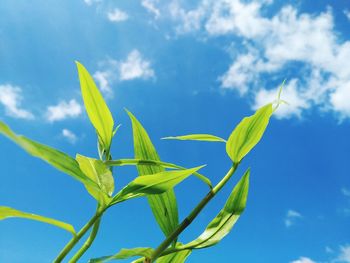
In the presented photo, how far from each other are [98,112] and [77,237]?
17 centimetres

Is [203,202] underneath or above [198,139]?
underneath

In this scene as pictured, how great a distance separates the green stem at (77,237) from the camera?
1.47ft

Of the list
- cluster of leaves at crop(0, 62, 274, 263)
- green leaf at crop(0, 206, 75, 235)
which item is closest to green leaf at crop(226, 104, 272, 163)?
cluster of leaves at crop(0, 62, 274, 263)

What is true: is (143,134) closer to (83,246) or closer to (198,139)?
(198,139)

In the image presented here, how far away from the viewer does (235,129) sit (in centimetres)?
57

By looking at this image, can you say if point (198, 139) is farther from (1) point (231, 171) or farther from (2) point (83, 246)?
(2) point (83, 246)

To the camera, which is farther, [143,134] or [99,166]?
[143,134]

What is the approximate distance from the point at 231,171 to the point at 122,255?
173 millimetres

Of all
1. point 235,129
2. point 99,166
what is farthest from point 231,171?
point 99,166

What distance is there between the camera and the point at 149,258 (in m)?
0.52

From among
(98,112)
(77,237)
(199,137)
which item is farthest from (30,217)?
(199,137)

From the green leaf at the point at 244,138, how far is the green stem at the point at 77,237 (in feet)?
0.60

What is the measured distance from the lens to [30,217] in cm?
47

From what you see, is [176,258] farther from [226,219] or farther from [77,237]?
[77,237]
